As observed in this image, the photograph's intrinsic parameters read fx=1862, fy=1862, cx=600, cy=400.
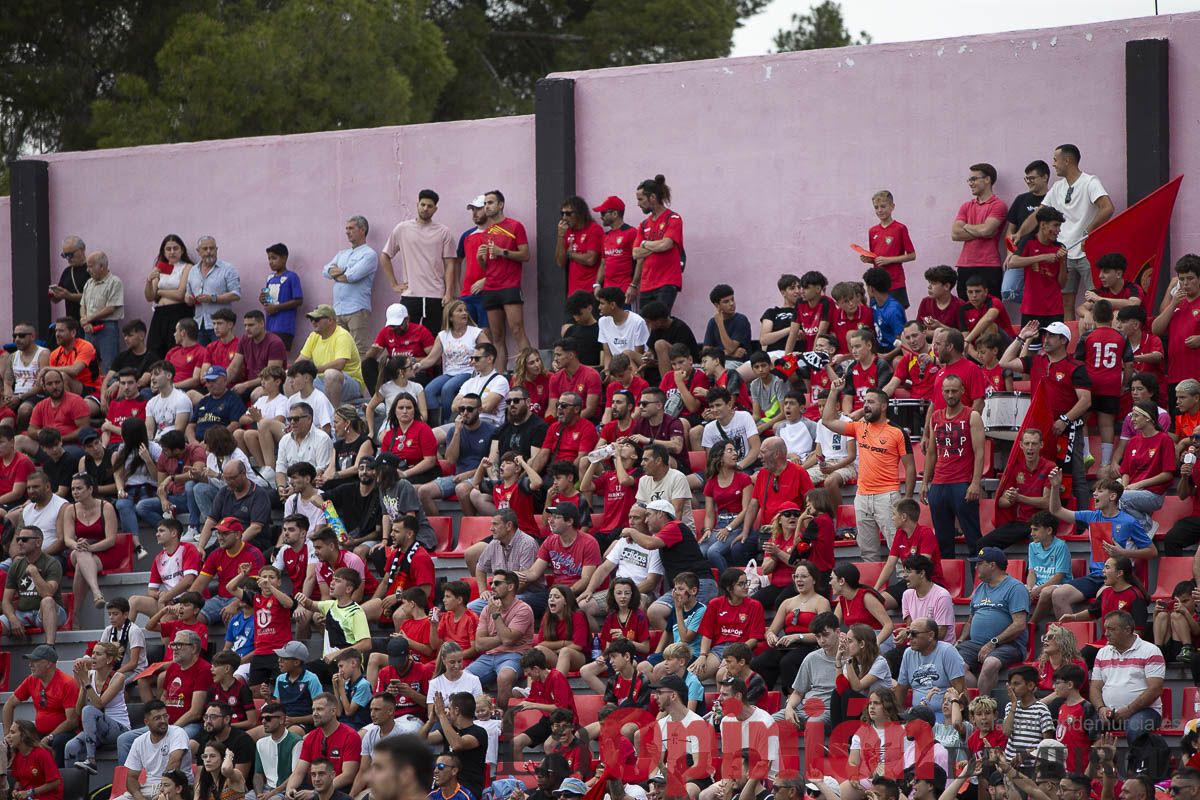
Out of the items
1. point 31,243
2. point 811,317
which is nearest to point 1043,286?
point 811,317

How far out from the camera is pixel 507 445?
16.7 metres

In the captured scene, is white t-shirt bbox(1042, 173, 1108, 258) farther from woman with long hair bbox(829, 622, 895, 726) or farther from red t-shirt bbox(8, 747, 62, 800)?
red t-shirt bbox(8, 747, 62, 800)

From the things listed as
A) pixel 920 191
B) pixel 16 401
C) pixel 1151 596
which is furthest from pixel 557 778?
pixel 16 401

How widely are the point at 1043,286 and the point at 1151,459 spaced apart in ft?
10.5

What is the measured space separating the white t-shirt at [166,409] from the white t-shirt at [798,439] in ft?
20.9

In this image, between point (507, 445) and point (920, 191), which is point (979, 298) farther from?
point (507, 445)

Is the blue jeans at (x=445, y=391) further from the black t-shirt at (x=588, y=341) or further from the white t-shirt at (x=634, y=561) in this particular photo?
the white t-shirt at (x=634, y=561)

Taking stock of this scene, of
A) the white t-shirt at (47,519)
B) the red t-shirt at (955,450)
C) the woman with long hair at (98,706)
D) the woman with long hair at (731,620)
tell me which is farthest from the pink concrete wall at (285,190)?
the woman with long hair at (731,620)

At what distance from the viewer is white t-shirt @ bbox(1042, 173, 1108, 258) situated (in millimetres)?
17031

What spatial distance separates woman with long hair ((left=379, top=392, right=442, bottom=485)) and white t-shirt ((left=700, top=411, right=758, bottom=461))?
8.85ft

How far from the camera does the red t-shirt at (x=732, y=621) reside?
13.7 meters

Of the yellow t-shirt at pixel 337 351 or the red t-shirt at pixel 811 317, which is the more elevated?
the red t-shirt at pixel 811 317

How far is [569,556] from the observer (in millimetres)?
15102

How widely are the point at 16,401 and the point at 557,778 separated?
9912 mm
